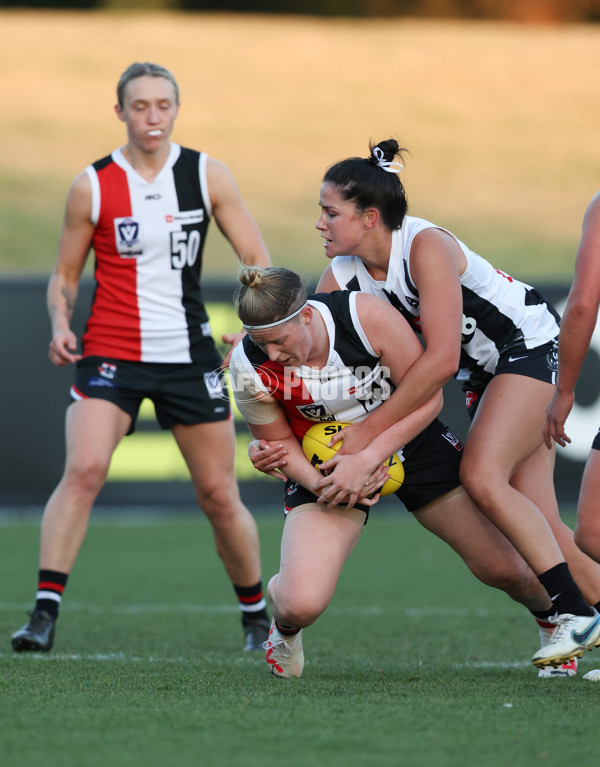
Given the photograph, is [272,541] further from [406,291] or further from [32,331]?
[406,291]

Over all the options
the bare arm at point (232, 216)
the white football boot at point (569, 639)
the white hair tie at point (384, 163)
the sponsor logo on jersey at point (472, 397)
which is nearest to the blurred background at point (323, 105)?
the bare arm at point (232, 216)

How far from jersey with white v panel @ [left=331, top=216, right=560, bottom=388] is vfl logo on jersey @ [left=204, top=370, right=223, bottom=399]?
3.18 ft

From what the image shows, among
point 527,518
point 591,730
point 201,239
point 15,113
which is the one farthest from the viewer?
point 15,113

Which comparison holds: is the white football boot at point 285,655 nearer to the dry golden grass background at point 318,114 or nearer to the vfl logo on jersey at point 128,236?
the vfl logo on jersey at point 128,236

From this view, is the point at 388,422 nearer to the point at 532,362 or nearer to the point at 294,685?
the point at 532,362

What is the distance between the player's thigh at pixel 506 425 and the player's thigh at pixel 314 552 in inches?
18.6

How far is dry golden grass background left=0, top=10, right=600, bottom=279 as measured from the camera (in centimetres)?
1995

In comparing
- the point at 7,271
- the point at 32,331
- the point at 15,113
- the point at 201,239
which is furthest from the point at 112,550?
the point at 15,113

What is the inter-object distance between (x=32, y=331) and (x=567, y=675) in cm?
680

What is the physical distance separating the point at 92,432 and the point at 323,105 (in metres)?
20.5

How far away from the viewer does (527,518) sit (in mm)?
3982

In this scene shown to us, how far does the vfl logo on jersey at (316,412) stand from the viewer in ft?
13.2

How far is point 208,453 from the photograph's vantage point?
16.7ft

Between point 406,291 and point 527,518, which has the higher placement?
point 406,291
